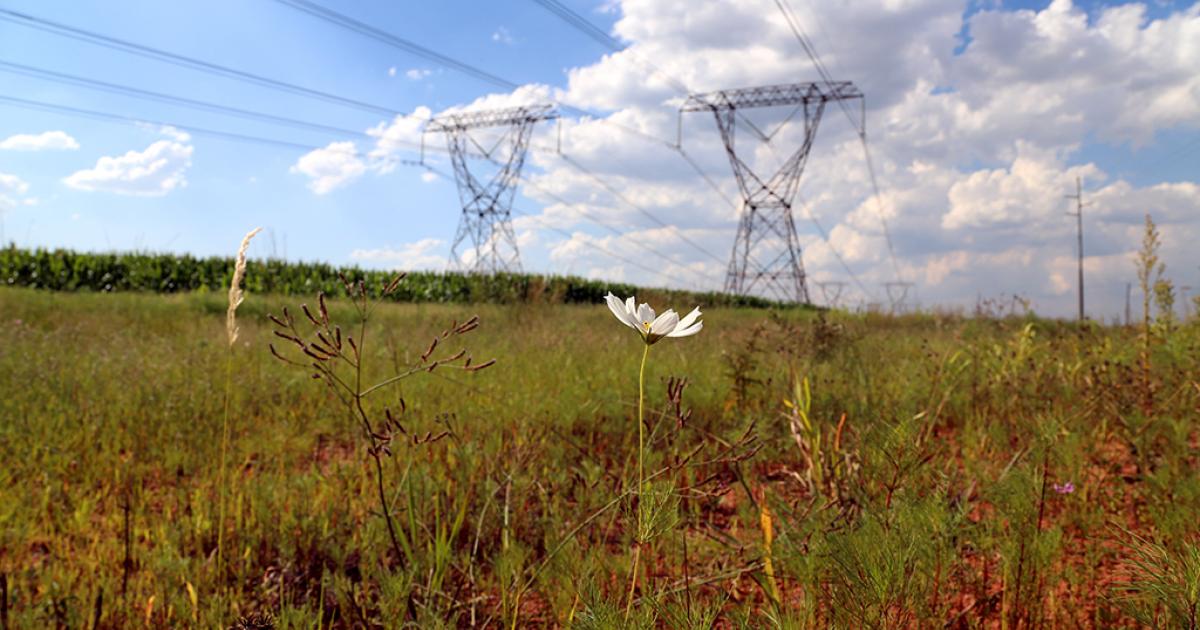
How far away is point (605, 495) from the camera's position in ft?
7.54

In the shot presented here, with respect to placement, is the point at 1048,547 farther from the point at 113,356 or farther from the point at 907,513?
the point at 113,356

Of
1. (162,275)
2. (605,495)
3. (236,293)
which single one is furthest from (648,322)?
(162,275)

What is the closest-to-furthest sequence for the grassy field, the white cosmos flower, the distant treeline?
the white cosmos flower → the grassy field → the distant treeline

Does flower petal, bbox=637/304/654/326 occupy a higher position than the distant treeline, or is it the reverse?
the distant treeline

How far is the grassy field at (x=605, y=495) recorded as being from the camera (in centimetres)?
135

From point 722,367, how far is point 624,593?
296 centimetres

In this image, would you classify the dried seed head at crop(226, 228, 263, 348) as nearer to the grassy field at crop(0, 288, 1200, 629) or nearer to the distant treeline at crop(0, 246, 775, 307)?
the grassy field at crop(0, 288, 1200, 629)

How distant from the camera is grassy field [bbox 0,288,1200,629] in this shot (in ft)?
4.42

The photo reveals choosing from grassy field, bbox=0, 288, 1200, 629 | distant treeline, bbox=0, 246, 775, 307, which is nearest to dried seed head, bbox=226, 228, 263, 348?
grassy field, bbox=0, 288, 1200, 629

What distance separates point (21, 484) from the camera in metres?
2.79

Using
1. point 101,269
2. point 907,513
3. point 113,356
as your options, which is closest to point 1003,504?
point 907,513

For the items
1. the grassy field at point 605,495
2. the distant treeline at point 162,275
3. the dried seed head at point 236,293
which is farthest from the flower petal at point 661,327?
the distant treeline at point 162,275

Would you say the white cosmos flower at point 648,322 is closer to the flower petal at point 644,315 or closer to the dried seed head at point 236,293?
the flower petal at point 644,315

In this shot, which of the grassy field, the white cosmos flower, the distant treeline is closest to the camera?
the white cosmos flower
